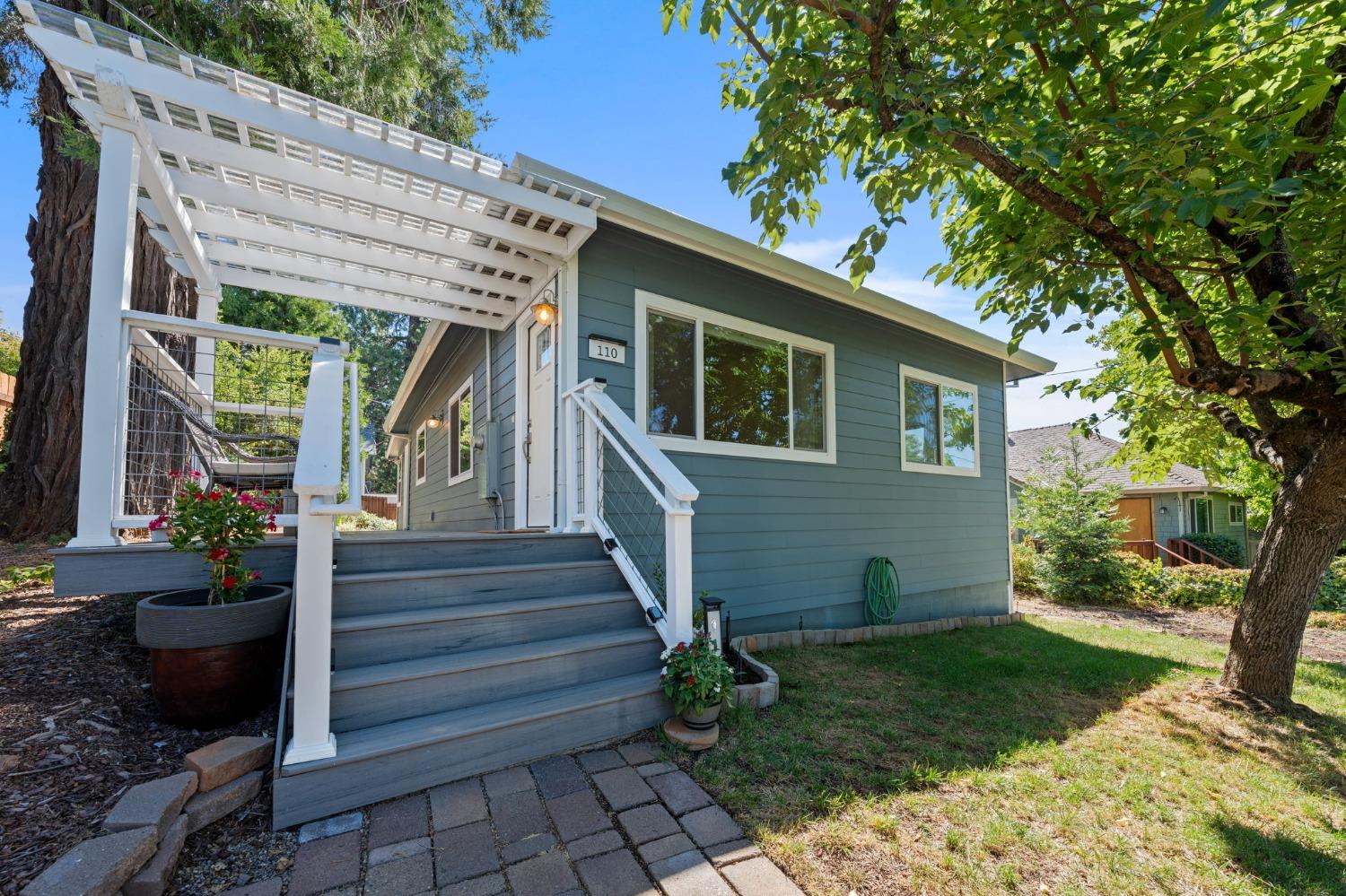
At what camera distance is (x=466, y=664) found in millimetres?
2510

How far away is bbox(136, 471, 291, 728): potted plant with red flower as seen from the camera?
89.4 inches

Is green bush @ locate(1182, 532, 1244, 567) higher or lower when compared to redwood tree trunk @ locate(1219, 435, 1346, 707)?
lower

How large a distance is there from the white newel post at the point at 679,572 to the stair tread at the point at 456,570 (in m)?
0.61

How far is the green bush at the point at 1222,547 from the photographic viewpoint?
516 inches

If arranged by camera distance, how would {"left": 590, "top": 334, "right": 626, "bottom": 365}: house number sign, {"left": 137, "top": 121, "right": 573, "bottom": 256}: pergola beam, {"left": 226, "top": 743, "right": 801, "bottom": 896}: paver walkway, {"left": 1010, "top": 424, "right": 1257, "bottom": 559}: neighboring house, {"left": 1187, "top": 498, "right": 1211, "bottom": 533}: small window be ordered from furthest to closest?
{"left": 1187, "top": 498, "right": 1211, "bottom": 533}: small window
{"left": 1010, "top": 424, "right": 1257, "bottom": 559}: neighboring house
{"left": 590, "top": 334, "right": 626, "bottom": 365}: house number sign
{"left": 137, "top": 121, "right": 573, "bottom": 256}: pergola beam
{"left": 226, "top": 743, "right": 801, "bottom": 896}: paver walkway

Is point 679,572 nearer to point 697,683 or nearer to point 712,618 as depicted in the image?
point 712,618

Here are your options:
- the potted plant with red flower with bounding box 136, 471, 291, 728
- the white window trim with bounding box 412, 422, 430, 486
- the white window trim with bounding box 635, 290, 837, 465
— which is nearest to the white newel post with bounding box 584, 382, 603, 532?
the white window trim with bounding box 635, 290, 837, 465

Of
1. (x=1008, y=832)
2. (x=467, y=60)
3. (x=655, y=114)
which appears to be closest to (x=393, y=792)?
(x=1008, y=832)

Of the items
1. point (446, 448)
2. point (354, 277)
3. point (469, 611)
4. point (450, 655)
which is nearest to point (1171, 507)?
point (446, 448)

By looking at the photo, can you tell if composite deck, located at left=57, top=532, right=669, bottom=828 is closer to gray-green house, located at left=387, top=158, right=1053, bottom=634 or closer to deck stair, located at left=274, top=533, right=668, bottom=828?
deck stair, located at left=274, top=533, right=668, bottom=828

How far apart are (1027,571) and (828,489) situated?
7.65 meters

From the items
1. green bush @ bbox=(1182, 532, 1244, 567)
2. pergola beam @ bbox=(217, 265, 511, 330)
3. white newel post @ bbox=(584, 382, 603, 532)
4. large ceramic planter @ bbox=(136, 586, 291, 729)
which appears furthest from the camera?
green bush @ bbox=(1182, 532, 1244, 567)

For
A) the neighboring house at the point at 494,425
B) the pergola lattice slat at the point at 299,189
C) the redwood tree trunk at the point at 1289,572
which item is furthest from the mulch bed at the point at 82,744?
the redwood tree trunk at the point at 1289,572

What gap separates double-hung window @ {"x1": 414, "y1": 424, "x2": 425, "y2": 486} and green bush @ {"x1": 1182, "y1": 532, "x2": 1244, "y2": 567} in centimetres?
1721
